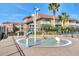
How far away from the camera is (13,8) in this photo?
173 inches

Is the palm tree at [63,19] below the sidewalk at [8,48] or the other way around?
the other way around

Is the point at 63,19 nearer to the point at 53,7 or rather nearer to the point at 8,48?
the point at 53,7

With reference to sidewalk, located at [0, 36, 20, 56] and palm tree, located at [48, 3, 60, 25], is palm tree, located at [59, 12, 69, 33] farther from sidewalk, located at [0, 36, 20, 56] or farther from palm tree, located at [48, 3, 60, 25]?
sidewalk, located at [0, 36, 20, 56]

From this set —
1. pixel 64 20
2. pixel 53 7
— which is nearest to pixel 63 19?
pixel 64 20

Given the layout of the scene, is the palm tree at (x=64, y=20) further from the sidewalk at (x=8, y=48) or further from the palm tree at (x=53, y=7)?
the sidewalk at (x=8, y=48)

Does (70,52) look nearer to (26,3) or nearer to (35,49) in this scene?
(35,49)

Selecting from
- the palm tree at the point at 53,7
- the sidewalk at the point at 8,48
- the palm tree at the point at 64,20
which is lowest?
the sidewalk at the point at 8,48

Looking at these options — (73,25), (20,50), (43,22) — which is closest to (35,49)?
(20,50)

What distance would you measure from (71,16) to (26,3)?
3.14 feet

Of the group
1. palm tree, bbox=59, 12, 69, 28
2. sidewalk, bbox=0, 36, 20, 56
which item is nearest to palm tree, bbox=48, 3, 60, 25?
palm tree, bbox=59, 12, 69, 28

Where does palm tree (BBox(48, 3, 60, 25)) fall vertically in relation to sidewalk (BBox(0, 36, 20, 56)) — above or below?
above

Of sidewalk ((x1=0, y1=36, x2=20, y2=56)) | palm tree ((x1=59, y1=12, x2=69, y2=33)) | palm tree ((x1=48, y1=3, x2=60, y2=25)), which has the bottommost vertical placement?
sidewalk ((x1=0, y1=36, x2=20, y2=56))

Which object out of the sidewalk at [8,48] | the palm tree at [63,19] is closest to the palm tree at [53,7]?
the palm tree at [63,19]

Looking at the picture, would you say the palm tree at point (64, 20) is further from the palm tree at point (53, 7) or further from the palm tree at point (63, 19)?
the palm tree at point (53, 7)
